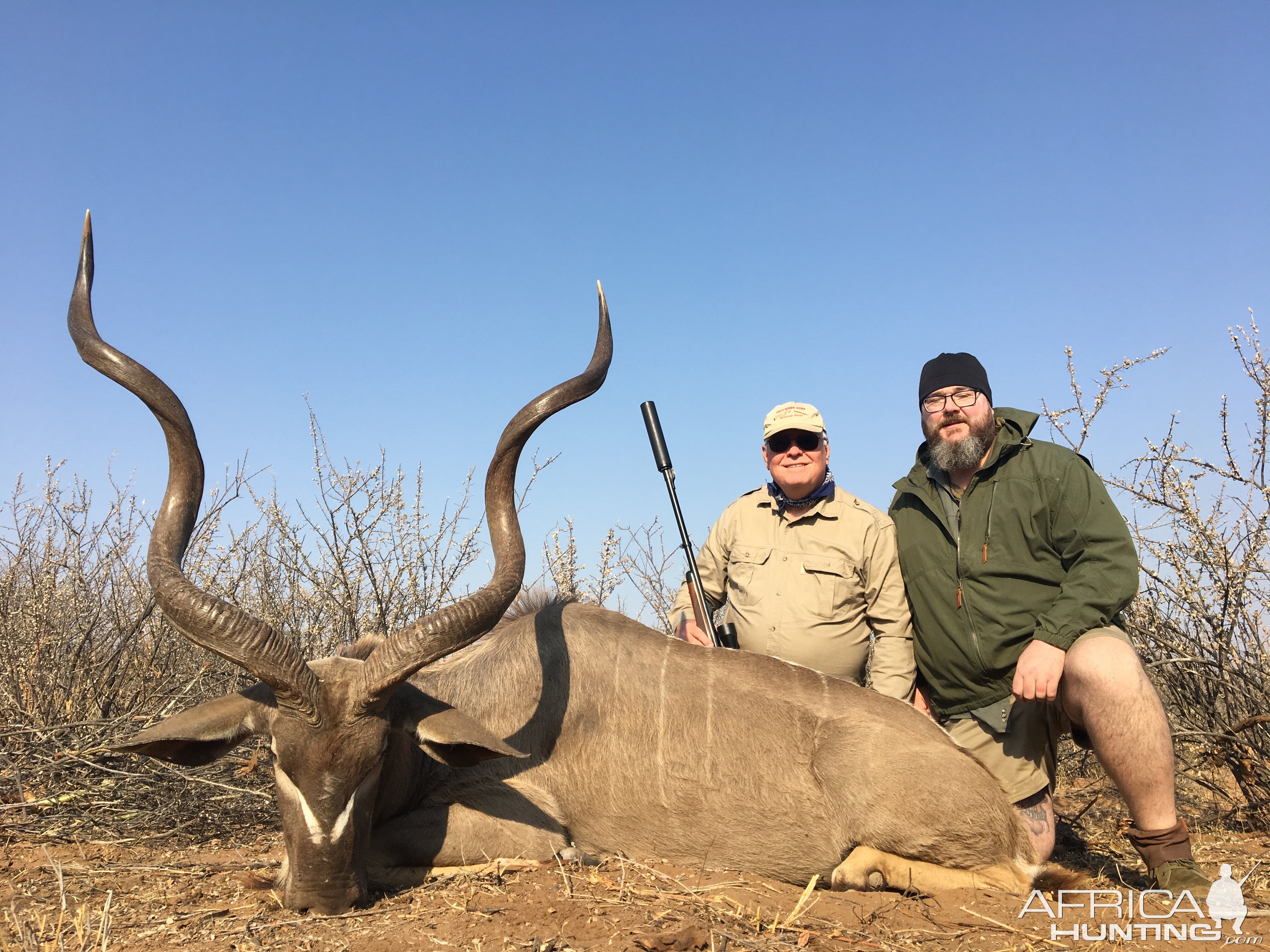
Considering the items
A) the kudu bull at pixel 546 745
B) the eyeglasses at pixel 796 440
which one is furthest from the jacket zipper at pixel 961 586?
the eyeglasses at pixel 796 440

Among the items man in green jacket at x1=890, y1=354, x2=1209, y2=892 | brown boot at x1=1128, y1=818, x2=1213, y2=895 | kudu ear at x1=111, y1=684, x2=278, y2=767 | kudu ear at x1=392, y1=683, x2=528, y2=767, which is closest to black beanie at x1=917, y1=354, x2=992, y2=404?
man in green jacket at x1=890, y1=354, x2=1209, y2=892

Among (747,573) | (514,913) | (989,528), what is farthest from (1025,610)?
(514,913)

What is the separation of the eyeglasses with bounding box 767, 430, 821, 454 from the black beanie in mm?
656

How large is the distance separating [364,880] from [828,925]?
1850 mm

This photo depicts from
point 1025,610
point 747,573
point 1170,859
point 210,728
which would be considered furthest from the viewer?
point 747,573

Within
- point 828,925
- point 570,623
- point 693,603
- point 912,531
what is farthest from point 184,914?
point 912,531

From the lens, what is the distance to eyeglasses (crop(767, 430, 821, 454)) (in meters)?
5.66

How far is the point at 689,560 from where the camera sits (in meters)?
6.07

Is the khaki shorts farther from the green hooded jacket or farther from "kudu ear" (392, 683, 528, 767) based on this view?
"kudu ear" (392, 683, 528, 767)

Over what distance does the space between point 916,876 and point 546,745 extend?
1.83 m

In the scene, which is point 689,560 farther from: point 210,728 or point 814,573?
point 210,728

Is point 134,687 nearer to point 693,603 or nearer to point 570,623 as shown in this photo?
point 570,623

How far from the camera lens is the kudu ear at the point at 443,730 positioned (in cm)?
393

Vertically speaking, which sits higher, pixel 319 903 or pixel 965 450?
pixel 965 450
